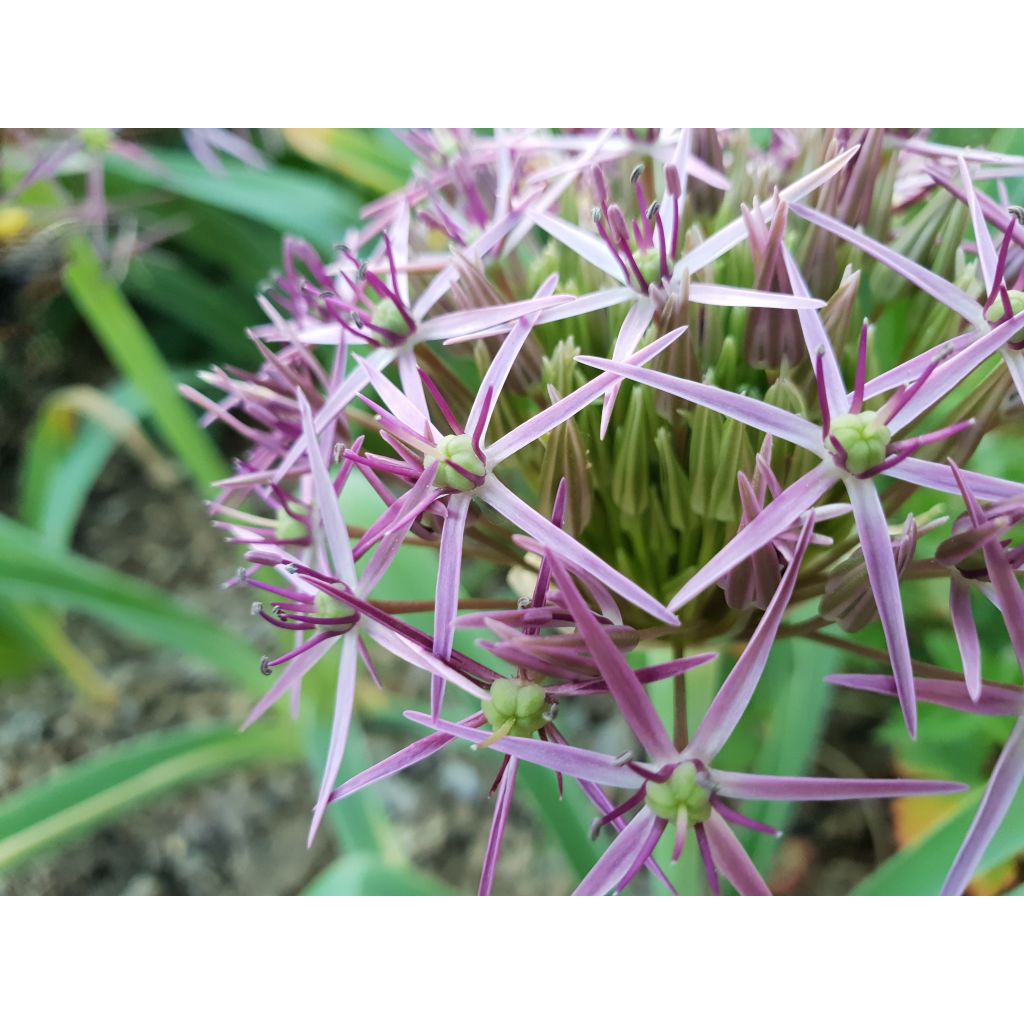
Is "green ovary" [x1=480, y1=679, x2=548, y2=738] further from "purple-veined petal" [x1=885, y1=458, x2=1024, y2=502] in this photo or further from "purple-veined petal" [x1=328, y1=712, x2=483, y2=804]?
"purple-veined petal" [x1=885, y1=458, x2=1024, y2=502]

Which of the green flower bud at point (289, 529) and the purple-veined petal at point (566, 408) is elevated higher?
the purple-veined petal at point (566, 408)

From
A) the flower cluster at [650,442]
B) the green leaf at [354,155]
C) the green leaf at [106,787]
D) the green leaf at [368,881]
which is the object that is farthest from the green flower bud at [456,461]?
the green leaf at [354,155]

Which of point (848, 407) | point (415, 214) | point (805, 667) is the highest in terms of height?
point (415, 214)

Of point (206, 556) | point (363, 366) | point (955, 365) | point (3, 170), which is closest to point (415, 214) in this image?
point (363, 366)

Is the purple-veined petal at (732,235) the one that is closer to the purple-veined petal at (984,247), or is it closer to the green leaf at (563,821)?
the purple-veined petal at (984,247)
